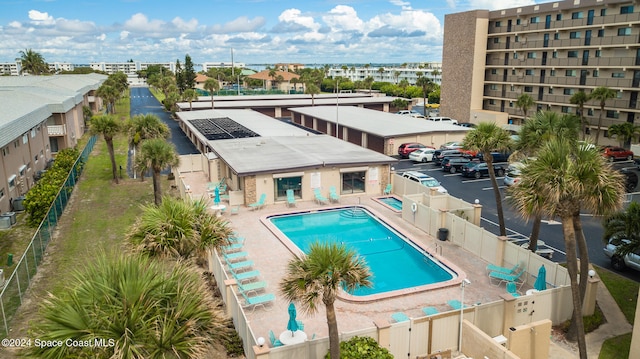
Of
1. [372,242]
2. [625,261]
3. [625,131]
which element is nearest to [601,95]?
[625,131]

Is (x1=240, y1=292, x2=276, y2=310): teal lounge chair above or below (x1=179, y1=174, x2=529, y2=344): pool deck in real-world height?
above

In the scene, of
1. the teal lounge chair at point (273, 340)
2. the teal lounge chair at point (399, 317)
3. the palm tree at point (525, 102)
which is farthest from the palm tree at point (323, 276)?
the palm tree at point (525, 102)

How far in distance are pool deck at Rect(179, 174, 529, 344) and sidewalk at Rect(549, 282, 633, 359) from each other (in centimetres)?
293

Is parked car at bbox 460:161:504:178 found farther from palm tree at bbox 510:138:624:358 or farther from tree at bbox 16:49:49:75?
tree at bbox 16:49:49:75

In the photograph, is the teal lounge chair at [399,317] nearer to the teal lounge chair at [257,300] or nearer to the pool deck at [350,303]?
the pool deck at [350,303]

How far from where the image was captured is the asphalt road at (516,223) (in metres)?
23.1

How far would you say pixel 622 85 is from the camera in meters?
48.9

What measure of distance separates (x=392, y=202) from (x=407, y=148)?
1533 centimetres

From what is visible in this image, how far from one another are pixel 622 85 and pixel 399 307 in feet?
146

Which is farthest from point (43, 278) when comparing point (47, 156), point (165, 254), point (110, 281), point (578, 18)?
point (578, 18)

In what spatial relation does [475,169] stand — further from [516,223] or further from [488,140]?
[488,140]

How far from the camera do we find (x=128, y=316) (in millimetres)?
8555

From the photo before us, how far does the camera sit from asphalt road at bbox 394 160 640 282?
23.1 metres

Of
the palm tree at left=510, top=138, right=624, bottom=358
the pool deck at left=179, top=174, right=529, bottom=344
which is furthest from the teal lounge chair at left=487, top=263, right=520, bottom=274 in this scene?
the palm tree at left=510, top=138, right=624, bottom=358
